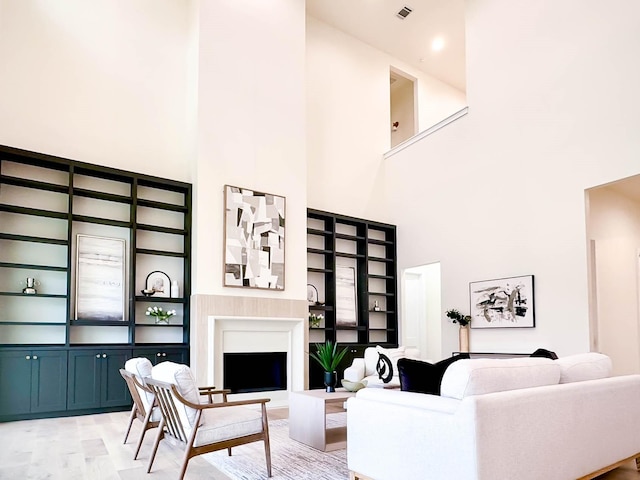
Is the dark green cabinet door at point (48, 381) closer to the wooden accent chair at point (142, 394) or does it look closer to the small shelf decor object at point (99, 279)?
the small shelf decor object at point (99, 279)

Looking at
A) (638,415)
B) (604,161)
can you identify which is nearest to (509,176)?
(604,161)

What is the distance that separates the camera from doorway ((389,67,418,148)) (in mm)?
11789

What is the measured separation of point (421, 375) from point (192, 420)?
1.53 m

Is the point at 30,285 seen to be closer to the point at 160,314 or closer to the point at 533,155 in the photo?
the point at 160,314

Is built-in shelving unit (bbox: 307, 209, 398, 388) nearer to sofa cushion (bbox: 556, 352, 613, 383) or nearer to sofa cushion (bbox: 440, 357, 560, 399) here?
sofa cushion (bbox: 556, 352, 613, 383)

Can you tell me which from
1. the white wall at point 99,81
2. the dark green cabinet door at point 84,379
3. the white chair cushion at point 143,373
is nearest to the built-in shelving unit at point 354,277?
the white wall at point 99,81

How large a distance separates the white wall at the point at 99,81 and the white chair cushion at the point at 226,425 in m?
4.62

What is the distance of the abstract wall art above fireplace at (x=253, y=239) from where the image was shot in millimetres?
7094

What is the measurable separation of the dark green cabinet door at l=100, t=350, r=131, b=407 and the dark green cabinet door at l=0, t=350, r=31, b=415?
81cm

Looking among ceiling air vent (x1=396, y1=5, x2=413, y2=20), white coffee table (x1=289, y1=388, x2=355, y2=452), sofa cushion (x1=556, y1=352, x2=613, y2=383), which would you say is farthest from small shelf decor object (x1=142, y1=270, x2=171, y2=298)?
ceiling air vent (x1=396, y1=5, x2=413, y2=20)

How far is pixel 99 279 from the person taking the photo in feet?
21.4

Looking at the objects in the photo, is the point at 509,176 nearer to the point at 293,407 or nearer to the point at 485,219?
the point at 485,219

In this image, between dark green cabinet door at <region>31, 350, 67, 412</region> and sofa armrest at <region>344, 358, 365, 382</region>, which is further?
sofa armrest at <region>344, 358, 365, 382</region>

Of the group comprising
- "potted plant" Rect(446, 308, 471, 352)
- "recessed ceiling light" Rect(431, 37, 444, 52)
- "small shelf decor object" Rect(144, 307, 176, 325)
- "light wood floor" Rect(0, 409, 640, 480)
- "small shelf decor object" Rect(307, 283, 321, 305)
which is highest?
"recessed ceiling light" Rect(431, 37, 444, 52)
